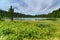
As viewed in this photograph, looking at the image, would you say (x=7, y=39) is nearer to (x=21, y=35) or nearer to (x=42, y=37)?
(x=21, y=35)

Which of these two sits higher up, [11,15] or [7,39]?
[11,15]

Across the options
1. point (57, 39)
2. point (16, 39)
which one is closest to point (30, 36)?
point (16, 39)

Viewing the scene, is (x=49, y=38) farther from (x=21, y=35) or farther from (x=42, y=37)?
(x=21, y=35)

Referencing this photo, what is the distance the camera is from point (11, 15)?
969 cm

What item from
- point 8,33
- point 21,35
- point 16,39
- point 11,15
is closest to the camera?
point 16,39

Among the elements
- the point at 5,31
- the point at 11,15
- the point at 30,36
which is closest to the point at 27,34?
the point at 30,36

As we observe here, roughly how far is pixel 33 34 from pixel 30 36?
0.66 feet

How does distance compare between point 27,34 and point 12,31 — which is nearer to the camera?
point 27,34

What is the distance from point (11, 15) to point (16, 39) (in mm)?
5626

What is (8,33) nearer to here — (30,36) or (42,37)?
(30,36)

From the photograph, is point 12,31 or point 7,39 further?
point 12,31

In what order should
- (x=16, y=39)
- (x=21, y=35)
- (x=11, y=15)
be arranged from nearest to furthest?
(x=16, y=39) → (x=21, y=35) → (x=11, y=15)

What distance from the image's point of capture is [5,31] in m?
Result: 5.04

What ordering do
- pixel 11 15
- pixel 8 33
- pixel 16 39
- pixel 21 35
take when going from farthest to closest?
1. pixel 11 15
2. pixel 8 33
3. pixel 21 35
4. pixel 16 39
